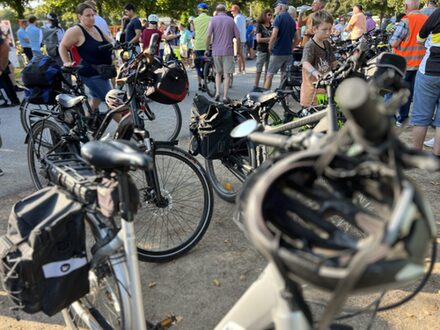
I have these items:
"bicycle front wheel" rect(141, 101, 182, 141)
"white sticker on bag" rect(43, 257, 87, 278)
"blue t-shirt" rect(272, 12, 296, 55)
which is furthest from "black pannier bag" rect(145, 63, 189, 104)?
"blue t-shirt" rect(272, 12, 296, 55)

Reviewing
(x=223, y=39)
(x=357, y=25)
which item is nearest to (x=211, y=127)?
(x=223, y=39)

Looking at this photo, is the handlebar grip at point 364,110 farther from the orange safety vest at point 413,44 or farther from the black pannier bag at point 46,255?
the orange safety vest at point 413,44

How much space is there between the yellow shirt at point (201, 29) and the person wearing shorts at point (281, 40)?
1883mm

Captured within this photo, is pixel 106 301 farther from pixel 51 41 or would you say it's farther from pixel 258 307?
pixel 51 41

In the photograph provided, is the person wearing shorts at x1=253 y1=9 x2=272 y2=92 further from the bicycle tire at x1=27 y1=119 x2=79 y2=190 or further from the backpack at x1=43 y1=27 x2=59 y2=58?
the bicycle tire at x1=27 y1=119 x2=79 y2=190

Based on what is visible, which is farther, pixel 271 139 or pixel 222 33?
pixel 222 33

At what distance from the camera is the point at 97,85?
5.03 metres

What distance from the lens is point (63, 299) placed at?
169 centimetres

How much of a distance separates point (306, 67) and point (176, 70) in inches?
66.8

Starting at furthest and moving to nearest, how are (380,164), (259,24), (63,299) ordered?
(259,24) → (63,299) → (380,164)

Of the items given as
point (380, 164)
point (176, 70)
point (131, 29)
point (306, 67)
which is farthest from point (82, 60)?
point (380, 164)

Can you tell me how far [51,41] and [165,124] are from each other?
13.4 ft

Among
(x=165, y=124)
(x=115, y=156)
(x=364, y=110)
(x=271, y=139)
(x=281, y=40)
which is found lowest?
(x=165, y=124)

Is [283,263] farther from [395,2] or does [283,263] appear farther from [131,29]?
[395,2]
